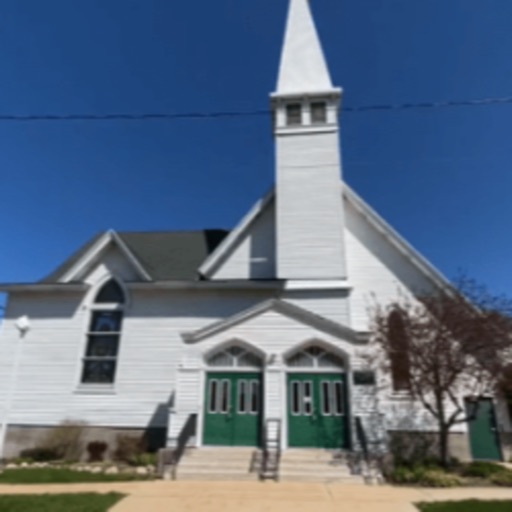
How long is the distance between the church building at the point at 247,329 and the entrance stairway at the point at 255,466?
61cm

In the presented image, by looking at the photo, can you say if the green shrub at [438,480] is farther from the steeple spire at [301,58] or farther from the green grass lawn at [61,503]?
the steeple spire at [301,58]

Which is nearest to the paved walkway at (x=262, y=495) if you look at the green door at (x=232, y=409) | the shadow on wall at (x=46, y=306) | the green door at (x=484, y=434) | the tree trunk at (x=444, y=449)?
the tree trunk at (x=444, y=449)

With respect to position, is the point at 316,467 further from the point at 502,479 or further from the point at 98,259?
the point at 98,259

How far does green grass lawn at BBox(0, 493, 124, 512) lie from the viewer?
22.7 feet

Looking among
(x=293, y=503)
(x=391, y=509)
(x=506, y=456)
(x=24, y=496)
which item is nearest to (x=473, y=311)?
(x=506, y=456)

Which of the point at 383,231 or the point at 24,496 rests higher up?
the point at 383,231

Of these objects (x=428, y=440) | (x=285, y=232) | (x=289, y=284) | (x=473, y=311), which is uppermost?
(x=285, y=232)

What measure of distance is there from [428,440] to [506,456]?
3567mm

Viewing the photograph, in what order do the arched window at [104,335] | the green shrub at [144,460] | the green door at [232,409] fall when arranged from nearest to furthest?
1. the green shrub at [144,460]
2. the green door at [232,409]
3. the arched window at [104,335]

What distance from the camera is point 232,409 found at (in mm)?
12461

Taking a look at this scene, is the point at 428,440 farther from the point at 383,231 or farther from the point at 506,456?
the point at 383,231

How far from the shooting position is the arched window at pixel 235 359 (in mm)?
12930

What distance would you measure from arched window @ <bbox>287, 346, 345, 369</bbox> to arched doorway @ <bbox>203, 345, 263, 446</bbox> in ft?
3.66

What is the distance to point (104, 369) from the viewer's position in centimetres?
1509
